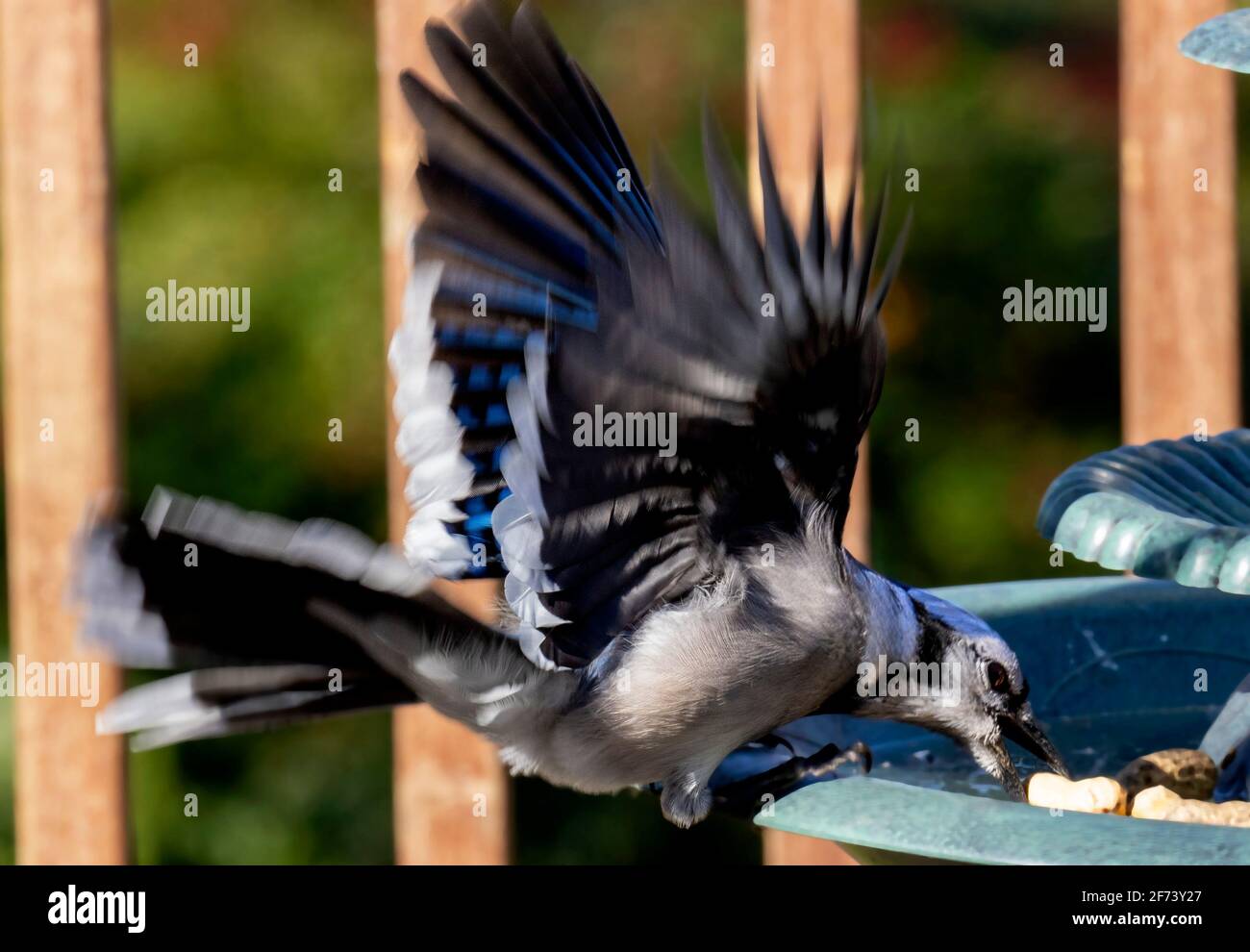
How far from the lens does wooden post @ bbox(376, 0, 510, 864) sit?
2484mm

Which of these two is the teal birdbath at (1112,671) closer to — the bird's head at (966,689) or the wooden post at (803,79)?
the bird's head at (966,689)

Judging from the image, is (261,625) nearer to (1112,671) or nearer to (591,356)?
(591,356)

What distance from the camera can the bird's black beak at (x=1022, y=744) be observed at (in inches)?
86.4

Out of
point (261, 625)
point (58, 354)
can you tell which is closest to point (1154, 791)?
point (261, 625)

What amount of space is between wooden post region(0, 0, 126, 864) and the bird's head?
1.05 metres

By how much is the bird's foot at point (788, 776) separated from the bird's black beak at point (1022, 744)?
0.17 metres

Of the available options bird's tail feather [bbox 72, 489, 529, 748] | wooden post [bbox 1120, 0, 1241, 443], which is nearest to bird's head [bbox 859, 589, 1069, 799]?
bird's tail feather [bbox 72, 489, 529, 748]

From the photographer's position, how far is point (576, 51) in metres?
3.63

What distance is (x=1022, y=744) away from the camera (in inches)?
87.5

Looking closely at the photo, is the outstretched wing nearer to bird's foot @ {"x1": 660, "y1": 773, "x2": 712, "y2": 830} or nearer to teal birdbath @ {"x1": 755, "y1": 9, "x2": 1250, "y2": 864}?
bird's foot @ {"x1": 660, "y1": 773, "x2": 712, "y2": 830}

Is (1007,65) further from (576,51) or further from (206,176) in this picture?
(206,176)

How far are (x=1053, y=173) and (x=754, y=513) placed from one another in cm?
218

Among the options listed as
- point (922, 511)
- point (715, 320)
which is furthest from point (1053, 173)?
point (715, 320)
